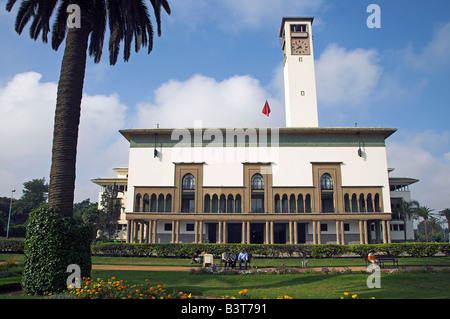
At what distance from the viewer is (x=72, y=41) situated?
14.7 metres

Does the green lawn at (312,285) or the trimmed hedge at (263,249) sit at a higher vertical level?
the trimmed hedge at (263,249)

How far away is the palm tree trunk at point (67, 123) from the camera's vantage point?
13.5 meters

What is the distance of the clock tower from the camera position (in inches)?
1836

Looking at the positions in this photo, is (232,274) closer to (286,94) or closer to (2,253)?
(2,253)

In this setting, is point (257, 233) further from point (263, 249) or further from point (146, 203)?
point (146, 203)

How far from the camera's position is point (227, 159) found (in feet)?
135

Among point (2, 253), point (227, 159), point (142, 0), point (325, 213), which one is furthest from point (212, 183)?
point (142, 0)

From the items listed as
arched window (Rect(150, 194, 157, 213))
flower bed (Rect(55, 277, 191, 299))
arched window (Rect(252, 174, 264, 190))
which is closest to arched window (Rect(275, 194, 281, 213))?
arched window (Rect(252, 174, 264, 190))

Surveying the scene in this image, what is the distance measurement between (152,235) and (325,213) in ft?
64.6

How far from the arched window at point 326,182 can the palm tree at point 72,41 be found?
2804cm

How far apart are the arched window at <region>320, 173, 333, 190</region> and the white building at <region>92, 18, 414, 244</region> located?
0.37 ft

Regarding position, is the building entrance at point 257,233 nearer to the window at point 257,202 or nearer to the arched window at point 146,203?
the window at point 257,202

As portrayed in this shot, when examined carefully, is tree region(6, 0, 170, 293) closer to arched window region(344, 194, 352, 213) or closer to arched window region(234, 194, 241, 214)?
arched window region(234, 194, 241, 214)

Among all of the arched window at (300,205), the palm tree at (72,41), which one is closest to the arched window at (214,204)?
the arched window at (300,205)
